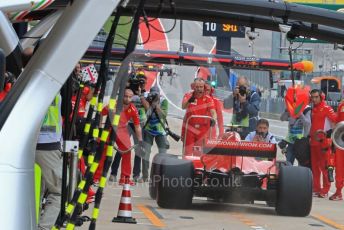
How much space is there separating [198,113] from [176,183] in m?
3.55

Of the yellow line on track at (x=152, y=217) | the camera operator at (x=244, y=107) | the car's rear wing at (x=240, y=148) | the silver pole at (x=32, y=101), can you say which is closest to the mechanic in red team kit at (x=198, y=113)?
the camera operator at (x=244, y=107)

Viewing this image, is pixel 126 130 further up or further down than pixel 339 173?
further up

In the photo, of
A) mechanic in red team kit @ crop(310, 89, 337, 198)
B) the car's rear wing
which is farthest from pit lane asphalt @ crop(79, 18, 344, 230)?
the car's rear wing

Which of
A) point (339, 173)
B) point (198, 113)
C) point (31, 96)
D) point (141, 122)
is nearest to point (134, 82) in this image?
point (198, 113)

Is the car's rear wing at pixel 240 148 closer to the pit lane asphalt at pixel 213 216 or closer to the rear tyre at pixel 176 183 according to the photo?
the rear tyre at pixel 176 183

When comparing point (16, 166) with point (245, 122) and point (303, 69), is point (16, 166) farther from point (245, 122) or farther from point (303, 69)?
point (303, 69)

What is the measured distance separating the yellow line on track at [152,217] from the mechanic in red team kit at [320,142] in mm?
4262

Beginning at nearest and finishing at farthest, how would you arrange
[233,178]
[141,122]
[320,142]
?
[233,178], [320,142], [141,122]

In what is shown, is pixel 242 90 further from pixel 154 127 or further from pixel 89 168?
pixel 89 168

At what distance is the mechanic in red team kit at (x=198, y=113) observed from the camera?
51.0 feet

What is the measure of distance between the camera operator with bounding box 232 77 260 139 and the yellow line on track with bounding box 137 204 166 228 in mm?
5098

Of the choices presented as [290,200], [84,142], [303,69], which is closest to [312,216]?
[290,200]

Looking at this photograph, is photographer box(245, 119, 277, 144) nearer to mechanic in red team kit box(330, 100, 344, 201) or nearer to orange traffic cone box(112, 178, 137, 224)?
mechanic in red team kit box(330, 100, 344, 201)

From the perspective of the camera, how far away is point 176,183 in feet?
41.5
